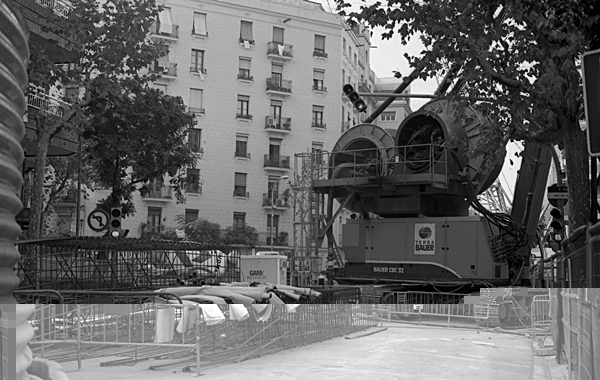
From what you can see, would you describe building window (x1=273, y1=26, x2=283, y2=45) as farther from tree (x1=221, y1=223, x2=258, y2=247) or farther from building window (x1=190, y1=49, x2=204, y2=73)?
tree (x1=221, y1=223, x2=258, y2=247)

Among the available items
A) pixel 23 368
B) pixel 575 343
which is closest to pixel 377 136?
pixel 575 343

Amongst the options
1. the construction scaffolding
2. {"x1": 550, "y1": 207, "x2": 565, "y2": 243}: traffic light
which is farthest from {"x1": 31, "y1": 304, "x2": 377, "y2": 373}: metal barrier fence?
{"x1": 550, "y1": 207, "x2": 565, "y2": 243}: traffic light

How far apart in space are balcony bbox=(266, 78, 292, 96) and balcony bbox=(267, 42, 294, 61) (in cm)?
119

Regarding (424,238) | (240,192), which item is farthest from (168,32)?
(424,238)

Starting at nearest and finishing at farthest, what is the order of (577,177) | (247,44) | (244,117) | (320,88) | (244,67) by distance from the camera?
1. (577,177)
2. (320,88)
3. (244,117)
4. (244,67)
5. (247,44)

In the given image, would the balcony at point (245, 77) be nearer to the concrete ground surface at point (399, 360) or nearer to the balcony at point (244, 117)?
the balcony at point (244, 117)

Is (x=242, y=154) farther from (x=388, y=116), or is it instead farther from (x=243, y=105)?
(x=388, y=116)

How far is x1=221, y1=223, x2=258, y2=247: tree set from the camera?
3372cm

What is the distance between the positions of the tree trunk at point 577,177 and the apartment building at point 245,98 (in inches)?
834

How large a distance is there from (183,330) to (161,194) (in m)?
31.2

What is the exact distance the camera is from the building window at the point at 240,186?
112 ft

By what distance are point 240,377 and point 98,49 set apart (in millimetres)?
14809

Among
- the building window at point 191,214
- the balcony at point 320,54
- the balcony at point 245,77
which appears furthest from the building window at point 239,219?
the balcony at point 320,54

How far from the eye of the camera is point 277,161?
3253 cm
